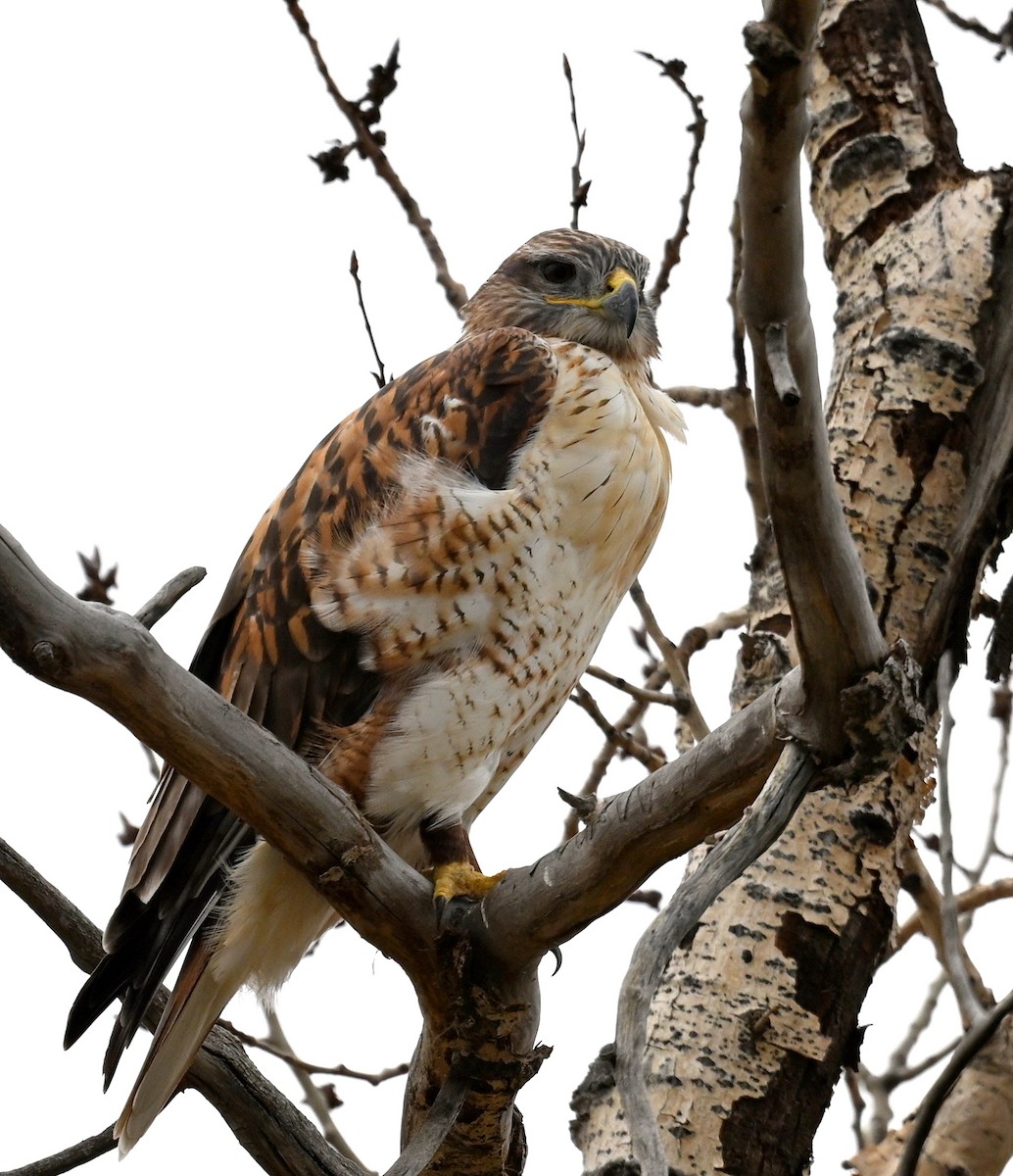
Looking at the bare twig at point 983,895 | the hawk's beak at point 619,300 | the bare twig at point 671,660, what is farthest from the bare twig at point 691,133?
the bare twig at point 983,895

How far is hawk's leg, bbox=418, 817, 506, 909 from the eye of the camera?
2.59 metres

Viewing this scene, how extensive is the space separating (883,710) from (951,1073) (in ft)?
2.19

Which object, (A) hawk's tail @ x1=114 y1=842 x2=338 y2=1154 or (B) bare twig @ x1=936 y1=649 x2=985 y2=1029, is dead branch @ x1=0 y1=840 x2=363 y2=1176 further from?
(B) bare twig @ x1=936 y1=649 x2=985 y2=1029

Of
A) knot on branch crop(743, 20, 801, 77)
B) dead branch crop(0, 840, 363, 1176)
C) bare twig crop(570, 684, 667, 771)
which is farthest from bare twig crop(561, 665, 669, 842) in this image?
knot on branch crop(743, 20, 801, 77)

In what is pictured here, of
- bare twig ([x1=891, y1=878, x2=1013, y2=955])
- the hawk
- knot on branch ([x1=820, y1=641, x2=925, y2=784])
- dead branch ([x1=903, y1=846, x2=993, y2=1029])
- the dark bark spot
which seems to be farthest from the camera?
Answer: the dark bark spot

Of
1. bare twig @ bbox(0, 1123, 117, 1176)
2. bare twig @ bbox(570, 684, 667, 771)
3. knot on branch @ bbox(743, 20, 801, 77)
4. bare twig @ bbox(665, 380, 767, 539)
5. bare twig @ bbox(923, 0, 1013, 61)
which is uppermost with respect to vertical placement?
bare twig @ bbox(923, 0, 1013, 61)

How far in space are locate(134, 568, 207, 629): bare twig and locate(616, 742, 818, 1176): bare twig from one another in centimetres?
84

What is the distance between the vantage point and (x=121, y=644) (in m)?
1.85

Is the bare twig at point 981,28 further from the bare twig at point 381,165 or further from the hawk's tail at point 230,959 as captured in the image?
the hawk's tail at point 230,959

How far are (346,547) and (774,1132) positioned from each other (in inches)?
56.7

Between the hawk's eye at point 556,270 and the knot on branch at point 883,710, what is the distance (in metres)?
2.24

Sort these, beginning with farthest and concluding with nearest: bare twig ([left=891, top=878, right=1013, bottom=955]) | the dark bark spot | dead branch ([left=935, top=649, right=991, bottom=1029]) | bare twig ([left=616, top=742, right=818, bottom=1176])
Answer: the dark bark spot
bare twig ([left=891, top=878, right=1013, bottom=955])
dead branch ([left=935, top=649, right=991, bottom=1029])
bare twig ([left=616, top=742, right=818, bottom=1176])

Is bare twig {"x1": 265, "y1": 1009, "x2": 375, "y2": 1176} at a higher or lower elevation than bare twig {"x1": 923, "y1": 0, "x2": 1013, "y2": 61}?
lower

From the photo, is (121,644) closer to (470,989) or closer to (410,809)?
(470,989)
